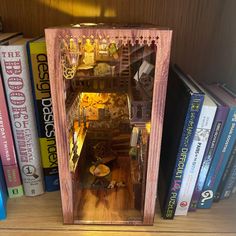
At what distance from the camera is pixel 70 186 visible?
611 mm

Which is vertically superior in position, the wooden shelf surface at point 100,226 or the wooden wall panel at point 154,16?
the wooden wall panel at point 154,16

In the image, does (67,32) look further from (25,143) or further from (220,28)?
(220,28)

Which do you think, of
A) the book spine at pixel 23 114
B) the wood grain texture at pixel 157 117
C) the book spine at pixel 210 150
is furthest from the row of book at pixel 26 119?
the book spine at pixel 210 150

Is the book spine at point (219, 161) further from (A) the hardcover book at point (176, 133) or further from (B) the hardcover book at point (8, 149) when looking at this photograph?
(B) the hardcover book at point (8, 149)

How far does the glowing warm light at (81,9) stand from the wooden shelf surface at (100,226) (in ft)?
1.66

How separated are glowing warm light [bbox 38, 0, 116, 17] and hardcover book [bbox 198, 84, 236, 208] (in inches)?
13.2

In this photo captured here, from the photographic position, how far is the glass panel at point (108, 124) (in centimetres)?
54

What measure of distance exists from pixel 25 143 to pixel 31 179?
0.35ft

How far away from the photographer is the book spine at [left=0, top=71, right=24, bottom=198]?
0.62m

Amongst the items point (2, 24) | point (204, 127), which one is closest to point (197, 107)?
point (204, 127)

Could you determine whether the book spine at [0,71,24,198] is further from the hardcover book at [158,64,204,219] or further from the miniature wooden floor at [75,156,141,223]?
the hardcover book at [158,64,204,219]

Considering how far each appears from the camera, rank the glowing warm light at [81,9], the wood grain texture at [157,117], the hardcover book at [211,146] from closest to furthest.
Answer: the wood grain texture at [157,117]
the hardcover book at [211,146]
the glowing warm light at [81,9]

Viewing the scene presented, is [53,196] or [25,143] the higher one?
[25,143]

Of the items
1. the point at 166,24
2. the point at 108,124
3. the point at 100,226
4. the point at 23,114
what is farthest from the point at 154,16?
the point at 100,226
